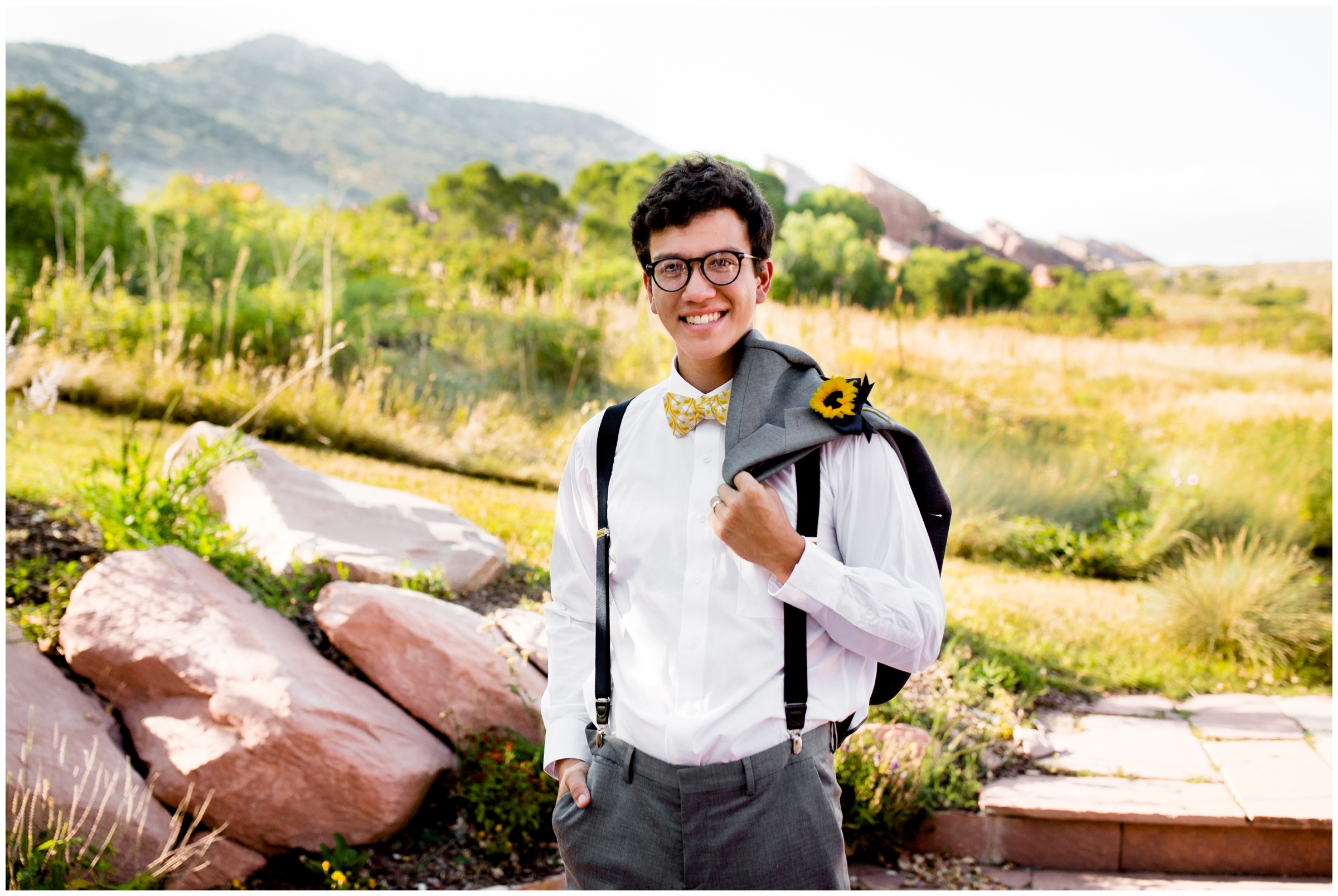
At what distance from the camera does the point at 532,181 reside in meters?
24.5

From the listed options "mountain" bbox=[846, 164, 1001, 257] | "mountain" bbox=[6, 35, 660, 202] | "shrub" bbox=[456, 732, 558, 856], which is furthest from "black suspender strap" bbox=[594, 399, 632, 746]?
"mountain" bbox=[6, 35, 660, 202]

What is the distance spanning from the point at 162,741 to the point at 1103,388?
1019 cm

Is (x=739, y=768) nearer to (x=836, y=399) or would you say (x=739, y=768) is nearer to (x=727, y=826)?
(x=727, y=826)

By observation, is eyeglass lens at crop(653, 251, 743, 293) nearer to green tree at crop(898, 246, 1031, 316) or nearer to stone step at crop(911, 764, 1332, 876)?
stone step at crop(911, 764, 1332, 876)

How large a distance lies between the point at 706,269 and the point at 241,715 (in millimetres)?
2172

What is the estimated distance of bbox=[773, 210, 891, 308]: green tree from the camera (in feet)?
40.8

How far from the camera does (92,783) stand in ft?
8.45

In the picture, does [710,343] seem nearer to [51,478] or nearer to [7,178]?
[51,478]

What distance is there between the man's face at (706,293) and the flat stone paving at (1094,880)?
2.26m

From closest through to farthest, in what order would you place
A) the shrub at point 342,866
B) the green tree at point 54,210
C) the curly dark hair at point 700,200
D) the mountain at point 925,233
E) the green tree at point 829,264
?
the curly dark hair at point 700,200 → the shrub at point 342,866 → the green tree at point 54,210 → the green tree at point 829,264 → the mountain at point 925,233

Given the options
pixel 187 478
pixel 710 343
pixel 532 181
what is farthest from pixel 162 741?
pixel 532 181

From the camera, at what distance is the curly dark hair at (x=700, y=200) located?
140 centimetres

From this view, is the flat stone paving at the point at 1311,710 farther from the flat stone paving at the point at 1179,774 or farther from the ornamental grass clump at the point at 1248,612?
the ornamental grass clump at the point at 1248,612

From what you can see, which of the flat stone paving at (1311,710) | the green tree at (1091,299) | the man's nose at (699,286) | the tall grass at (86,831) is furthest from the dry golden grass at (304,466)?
the green tree at (1091,299)
